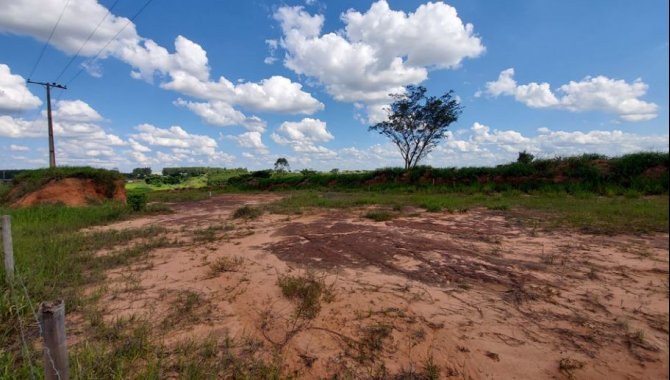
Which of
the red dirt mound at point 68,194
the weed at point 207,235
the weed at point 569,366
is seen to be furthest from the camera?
the red dirt mound at point 68,194

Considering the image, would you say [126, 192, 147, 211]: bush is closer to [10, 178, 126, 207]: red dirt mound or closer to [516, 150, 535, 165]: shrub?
[10, 178, 126, 207]: red dirt mound

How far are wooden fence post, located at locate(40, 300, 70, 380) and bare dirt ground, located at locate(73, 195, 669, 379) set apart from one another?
119 centimetres

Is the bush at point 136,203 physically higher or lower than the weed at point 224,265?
higher

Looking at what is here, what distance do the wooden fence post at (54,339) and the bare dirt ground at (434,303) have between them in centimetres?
119

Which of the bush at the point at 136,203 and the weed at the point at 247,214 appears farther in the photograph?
the bush at the point at 136,203

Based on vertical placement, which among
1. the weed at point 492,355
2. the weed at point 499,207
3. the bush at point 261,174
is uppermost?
the bush at point 261,174

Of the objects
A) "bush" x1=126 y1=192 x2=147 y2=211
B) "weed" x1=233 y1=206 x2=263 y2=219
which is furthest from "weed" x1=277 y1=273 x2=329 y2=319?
"bush" x1=126 y1=192 x2=147 y2=211

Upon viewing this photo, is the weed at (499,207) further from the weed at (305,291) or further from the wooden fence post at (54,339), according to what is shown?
the wooden fence post at (54,339)

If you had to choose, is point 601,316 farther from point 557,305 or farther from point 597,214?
point 597,214

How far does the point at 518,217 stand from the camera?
8.80 m

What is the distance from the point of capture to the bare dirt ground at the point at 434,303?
8.94ft

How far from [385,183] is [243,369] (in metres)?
20.9

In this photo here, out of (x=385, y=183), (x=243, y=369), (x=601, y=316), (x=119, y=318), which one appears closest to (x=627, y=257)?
(x=601, y=316)

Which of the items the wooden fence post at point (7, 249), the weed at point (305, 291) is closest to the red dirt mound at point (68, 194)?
the wooden fence post at point (7, 249)
